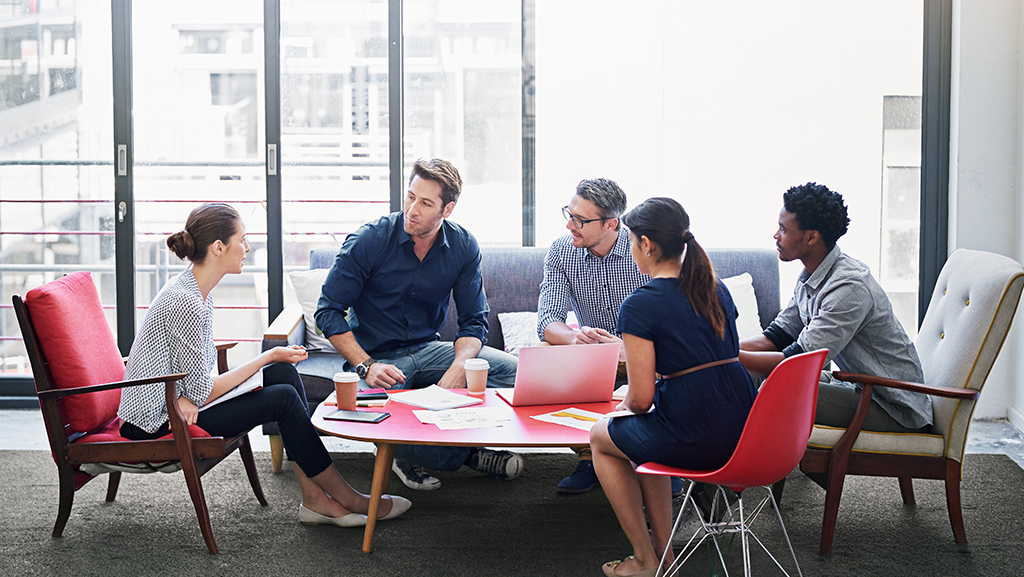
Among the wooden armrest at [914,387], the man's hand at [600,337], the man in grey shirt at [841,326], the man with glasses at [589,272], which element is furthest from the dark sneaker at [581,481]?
the wooden armrest at [914,387]

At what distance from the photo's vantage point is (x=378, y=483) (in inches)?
97.7

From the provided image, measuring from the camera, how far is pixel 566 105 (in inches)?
173

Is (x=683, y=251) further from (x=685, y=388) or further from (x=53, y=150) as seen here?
(x=53, y=150)

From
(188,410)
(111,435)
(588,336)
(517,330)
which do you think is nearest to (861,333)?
(588,336)

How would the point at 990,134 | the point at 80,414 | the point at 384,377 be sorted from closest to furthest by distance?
the point at 80,414, the point at 384,377, the point at 990,134

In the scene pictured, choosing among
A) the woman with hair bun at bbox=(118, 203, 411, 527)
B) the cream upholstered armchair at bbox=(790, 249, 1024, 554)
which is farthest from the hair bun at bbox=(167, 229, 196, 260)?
the cream upholstered armchair at bbox=(790, 249, 1024, 554)

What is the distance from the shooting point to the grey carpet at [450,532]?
8.12 ft

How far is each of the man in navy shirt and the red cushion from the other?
0.78m

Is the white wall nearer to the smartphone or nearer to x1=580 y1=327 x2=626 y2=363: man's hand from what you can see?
x1=580 y1=327 x2=626 y2=363: man's hand

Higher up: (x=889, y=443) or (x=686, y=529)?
(x=889, y=443)

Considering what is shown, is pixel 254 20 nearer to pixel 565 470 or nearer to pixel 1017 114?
pixel 565 470

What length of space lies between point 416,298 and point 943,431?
1.92 m

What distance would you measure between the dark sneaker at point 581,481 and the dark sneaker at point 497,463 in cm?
19

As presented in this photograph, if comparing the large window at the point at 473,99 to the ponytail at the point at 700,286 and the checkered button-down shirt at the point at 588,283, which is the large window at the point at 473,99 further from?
the ponytail at the point at 700,286
